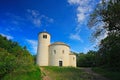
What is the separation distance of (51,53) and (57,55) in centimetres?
→ 189

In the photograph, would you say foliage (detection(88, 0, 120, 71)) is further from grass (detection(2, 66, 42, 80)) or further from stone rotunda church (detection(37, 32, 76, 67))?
stone rotunda church (detection(37, 32, 76, 67))

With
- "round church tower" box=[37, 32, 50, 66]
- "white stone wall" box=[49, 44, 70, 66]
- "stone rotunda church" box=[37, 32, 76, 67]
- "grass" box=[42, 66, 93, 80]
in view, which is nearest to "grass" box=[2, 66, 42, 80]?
"grass" box=[42, 66, 93, 80]

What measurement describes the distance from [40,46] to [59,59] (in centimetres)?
647

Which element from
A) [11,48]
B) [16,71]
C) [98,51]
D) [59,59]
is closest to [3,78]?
[16,71]

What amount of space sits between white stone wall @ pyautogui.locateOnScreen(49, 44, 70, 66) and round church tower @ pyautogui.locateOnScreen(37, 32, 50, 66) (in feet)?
4.22

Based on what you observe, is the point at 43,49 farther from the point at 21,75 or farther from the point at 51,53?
the point at 21,75

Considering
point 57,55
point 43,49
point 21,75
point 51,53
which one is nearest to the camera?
point 21,75

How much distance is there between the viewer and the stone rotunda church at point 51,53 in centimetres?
5219

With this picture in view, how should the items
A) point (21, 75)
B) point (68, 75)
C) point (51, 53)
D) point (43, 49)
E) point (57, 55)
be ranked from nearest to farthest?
point (21, 75), point (68, 75), point (57, 55), point (51, 53), point (43, 49)

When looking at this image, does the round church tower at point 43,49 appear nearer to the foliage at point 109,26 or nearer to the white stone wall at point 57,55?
the white stone wall at point 57,55

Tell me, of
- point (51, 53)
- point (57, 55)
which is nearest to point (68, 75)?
point (57, 55)

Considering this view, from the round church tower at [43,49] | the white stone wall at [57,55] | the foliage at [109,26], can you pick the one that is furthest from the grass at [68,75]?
the round church tower at [43,49]

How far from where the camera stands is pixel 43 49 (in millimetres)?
53094

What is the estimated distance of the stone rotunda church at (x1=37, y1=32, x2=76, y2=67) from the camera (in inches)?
2055
